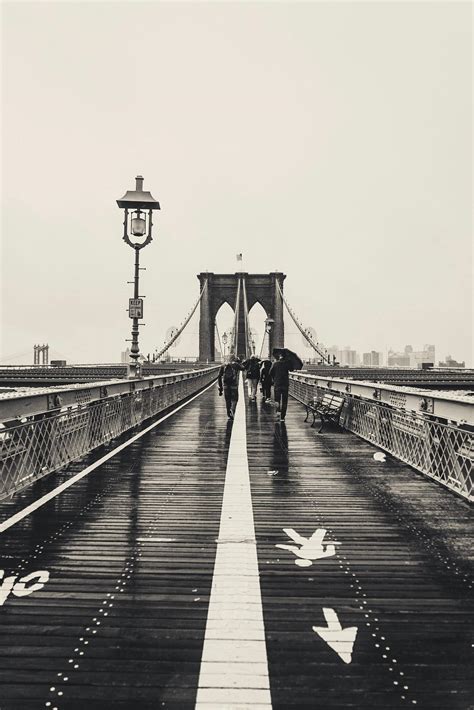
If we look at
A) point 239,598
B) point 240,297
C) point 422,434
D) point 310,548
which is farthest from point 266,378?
point 240,297

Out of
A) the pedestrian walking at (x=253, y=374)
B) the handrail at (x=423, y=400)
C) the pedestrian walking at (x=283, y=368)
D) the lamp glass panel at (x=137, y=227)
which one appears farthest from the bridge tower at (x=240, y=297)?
the handrail at (x=423, y=400)

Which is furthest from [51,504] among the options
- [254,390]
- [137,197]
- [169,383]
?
[254,390]

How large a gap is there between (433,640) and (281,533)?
204 cm

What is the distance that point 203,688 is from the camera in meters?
2.57

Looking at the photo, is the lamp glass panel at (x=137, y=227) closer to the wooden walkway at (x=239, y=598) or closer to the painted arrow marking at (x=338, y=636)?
the wooden walkway at (x=239, y=598)

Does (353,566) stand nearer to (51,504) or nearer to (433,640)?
(433,640)

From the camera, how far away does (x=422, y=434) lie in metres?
7.80

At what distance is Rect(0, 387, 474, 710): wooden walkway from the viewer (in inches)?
103

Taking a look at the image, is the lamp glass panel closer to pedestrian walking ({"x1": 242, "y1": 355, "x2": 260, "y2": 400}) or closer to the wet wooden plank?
pedestrian walking ({"x1": 242, "y1": 355, "x2": 260, "y2": 400})

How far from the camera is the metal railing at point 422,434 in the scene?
6.43 m

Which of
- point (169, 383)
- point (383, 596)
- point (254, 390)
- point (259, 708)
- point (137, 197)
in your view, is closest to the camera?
point (259, 708)

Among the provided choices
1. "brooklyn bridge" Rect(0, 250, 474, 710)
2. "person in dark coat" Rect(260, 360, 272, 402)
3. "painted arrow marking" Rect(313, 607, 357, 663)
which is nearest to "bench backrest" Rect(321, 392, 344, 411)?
"brooklyn bridge" Rect(0, 250, 474, 710)

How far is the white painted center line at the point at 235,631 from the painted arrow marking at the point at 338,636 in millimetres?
364

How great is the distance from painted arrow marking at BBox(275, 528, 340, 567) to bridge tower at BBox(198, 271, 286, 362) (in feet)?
301
